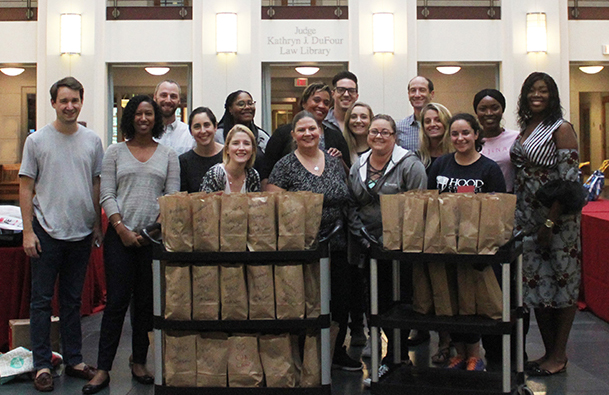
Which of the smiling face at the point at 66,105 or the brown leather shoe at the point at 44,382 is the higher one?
the smiling face at the point at 66,105

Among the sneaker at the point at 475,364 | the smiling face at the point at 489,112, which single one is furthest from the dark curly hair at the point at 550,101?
the sneaker at the point at 475,364

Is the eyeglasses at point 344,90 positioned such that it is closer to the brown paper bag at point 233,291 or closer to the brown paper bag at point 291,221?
the brown paper bag at point 291,221

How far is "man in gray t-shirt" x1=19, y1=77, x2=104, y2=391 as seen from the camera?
3979mm

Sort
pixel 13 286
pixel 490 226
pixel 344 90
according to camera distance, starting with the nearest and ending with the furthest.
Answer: pixel 490 226
pixel 13 286
pixel 344 90

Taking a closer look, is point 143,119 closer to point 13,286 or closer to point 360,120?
point 360,120

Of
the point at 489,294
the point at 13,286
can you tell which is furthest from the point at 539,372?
the point at 13,286

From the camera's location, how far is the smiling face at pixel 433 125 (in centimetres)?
437

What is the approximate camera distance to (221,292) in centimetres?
326

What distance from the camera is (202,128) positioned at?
4238 millimetres

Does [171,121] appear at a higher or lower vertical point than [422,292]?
higher

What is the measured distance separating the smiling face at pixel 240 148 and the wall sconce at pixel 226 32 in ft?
23.6

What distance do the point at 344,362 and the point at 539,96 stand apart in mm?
2141

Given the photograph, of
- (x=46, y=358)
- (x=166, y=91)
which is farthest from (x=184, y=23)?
(x=46, y=358)

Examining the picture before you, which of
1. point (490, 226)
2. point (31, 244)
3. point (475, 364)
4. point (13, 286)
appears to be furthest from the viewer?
point (13, 286)
